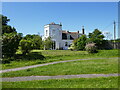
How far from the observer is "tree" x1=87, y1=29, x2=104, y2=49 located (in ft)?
102

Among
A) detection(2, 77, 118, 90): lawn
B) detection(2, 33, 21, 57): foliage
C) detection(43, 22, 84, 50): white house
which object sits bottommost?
detection(2, 77, 118, 90): lawn

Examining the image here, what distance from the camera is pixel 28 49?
19062mm

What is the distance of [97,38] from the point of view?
104ft

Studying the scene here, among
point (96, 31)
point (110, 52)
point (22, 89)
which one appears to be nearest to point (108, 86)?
point (22, 89)

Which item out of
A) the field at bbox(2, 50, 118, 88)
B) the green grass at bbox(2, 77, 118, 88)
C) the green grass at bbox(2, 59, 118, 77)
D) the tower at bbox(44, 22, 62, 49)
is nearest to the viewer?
the green grass at bbox(2, 77, 118, 88)

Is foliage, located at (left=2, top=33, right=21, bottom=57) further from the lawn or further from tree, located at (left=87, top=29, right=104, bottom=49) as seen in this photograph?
tree, located at (left=87, top=29, right=104, bottom=49)

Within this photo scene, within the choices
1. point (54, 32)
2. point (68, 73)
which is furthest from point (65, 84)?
point (54, 32)

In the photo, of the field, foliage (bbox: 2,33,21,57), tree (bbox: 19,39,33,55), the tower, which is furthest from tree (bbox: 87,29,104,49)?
the field

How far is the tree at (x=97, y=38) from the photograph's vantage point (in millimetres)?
31147

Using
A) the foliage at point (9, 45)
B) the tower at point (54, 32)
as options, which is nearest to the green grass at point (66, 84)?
the foliage at point (9, 45)

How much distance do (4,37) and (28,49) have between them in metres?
3.62

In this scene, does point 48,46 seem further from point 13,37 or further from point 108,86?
point 108,86

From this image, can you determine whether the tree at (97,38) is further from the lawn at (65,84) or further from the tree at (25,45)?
the lawn at (65,84)

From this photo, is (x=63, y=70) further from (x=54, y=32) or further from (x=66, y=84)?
(x=54, y=32)
